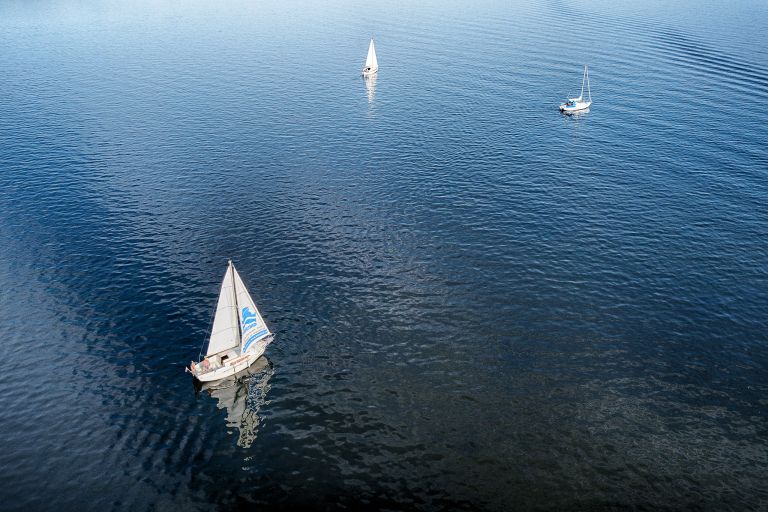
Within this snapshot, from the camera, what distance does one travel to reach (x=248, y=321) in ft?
260

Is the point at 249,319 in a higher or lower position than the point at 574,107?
lower

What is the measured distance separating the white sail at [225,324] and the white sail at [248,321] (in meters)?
0.98

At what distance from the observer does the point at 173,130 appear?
161625mm

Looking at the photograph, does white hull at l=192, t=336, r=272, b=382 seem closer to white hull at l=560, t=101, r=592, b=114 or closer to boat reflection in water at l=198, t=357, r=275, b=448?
boat reflection in water at l=198, t=357, r=275, b=448

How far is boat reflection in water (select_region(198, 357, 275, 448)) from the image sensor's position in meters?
71.1

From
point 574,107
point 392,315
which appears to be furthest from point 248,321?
point 574,107

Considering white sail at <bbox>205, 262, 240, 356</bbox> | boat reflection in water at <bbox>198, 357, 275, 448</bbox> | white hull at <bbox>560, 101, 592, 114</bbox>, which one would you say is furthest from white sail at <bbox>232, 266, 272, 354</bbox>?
white hull at <bbox>560, 101, 592, 114</bbox>

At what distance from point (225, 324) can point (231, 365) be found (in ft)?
18.7

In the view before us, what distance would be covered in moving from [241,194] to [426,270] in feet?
164

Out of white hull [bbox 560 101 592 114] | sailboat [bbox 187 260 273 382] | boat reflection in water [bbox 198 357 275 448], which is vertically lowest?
boat reflection in water [bbox 198 357 275 448]

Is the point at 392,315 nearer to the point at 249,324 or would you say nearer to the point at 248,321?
the point at 249,324

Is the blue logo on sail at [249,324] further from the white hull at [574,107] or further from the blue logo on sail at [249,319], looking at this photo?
the white hull at [574,107]

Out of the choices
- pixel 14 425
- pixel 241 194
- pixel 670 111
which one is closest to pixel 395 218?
pixel 241 194

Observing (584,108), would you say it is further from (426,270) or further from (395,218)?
(426,270)
